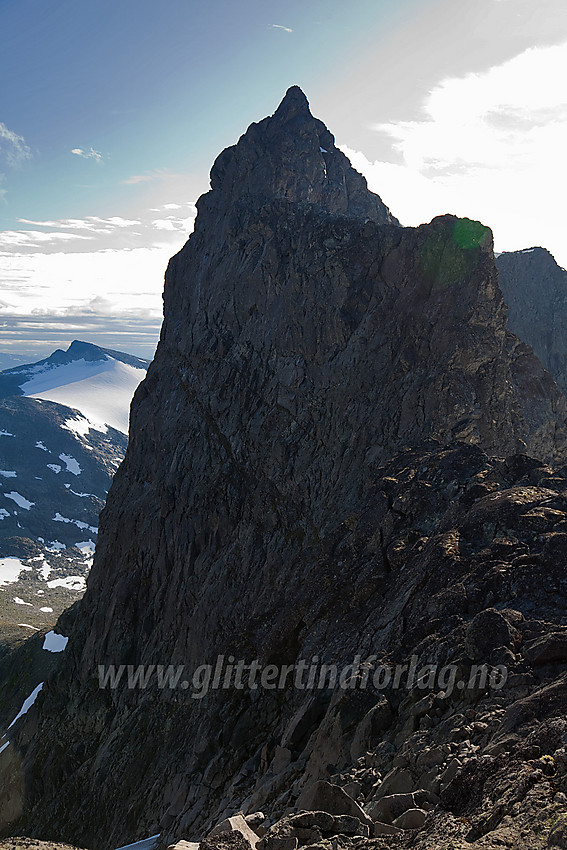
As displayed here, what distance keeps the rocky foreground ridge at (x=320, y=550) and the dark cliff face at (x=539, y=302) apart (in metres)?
21.4

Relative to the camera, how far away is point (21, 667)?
9631 cm

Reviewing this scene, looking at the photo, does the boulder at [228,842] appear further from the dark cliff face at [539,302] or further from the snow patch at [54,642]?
the snow patch at [54,642]

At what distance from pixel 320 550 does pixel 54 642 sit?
85090 millimetres

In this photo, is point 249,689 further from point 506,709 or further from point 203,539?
point 203,539

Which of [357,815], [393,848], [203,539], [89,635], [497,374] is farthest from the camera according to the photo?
[89,635]

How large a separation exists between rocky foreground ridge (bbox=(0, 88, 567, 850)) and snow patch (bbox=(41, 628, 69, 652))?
9.05 meters

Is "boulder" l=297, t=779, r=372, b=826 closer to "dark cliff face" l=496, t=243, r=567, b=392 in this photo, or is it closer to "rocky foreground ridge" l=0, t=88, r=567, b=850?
"rocky foreground ridge" l=0, t=88, r=567, b=850

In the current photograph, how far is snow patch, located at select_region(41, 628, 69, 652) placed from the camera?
96.3 meters

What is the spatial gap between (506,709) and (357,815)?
3427mm

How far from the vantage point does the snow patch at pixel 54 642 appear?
96312mm

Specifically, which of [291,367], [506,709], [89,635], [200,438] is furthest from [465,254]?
[89,635]

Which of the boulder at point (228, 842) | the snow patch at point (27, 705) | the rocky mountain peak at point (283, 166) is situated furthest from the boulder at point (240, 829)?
the snow patch at point (27, 705)

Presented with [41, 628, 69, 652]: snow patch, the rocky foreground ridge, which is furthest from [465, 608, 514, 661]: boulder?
[41, 628, 69, 652]: snow patch

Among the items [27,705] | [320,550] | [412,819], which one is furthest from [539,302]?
[27,705]
